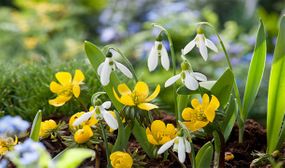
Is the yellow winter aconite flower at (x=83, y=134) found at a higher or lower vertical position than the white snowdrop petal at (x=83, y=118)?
lower

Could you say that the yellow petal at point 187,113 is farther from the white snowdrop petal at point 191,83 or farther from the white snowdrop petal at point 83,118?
the white snowdrop petal at point 83,118

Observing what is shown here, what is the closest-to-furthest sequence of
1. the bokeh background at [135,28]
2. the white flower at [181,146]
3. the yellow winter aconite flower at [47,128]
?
the white flower at [181,146], the yellow winter aconite flower at [47,128], the bokeh background at [135,28]

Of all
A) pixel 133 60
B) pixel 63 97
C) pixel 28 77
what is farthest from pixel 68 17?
pixel 63 97

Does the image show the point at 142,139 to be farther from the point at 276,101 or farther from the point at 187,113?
the point at 276,101

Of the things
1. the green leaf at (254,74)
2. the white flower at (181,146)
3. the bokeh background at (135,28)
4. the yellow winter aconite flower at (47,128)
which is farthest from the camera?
the bokeh background at (135,28)

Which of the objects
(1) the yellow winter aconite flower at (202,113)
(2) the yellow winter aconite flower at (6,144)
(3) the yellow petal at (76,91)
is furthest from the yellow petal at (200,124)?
(2) the yellow winter aconite flower at (6,144)

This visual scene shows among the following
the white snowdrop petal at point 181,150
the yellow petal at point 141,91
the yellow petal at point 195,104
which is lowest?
the white snowdrop petal at point 181,150

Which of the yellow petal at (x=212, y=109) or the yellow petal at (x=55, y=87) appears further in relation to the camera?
the yellow petal at (x=55, y=87)
